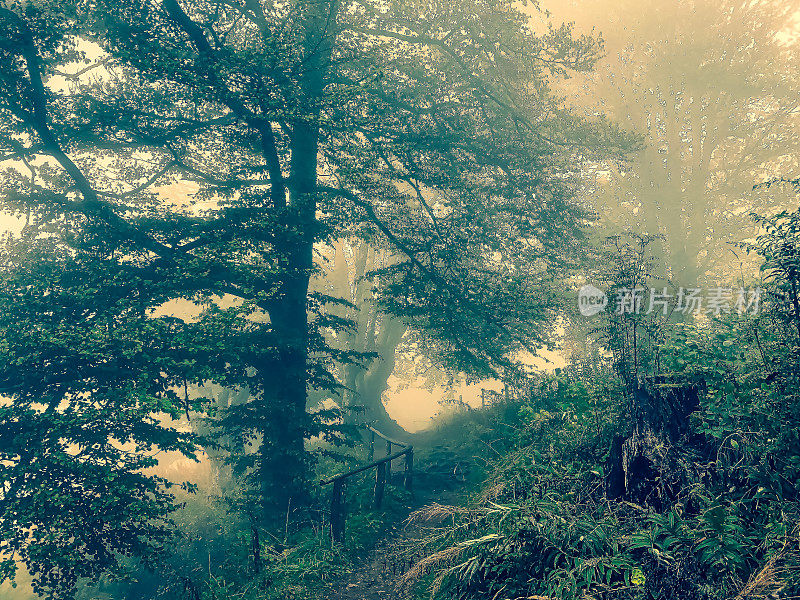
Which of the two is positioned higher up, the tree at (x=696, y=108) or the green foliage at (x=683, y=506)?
the tree at (x=696, y=108)

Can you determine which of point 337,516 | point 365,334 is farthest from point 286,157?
point 365,334

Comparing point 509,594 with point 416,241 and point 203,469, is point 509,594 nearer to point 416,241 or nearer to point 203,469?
point 416,241

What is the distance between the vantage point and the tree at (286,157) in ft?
27.8

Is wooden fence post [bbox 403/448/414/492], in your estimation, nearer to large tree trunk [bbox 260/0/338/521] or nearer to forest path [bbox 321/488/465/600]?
forest path [bbox 321/488/465/600]

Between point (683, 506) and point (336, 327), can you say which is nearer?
point (683, 506)

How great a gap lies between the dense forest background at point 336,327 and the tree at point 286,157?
0.26 feet

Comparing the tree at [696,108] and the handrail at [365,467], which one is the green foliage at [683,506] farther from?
the tree at [696,108]

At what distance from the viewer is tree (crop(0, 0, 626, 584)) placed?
8484mm

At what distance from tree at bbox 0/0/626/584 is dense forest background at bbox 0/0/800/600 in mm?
80

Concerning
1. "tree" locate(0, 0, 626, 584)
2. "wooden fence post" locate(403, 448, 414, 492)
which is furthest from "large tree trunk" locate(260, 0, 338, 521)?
"wooden fence post" locate(403, 448, 414, 492)

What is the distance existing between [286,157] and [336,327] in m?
4.84

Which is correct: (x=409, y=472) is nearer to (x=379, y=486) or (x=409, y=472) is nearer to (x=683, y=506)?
(x=379, y=486)

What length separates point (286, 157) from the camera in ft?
40.3

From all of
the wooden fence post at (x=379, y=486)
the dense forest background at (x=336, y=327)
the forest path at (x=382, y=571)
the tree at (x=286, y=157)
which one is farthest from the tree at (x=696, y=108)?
the forest path at (x=382, y=571)
